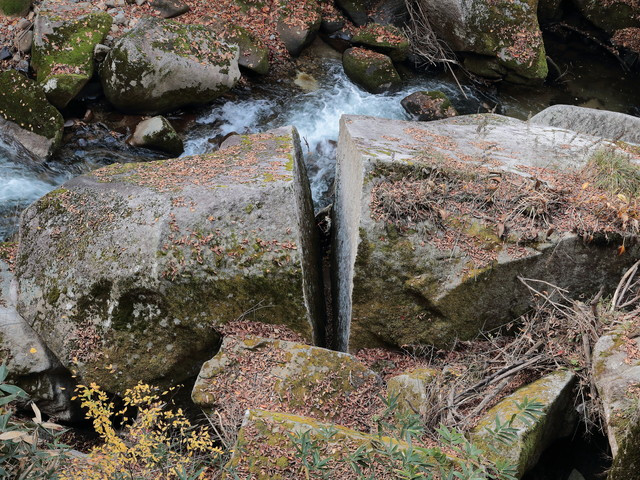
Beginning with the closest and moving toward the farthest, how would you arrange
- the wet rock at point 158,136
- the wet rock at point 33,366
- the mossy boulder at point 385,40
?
1. the wet rock at point 33,366
2. the wet rock at point 158,136
3. the mossy boulder at point 385,40

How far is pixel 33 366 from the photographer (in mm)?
5000

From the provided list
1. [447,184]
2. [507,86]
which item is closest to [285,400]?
[447,184]

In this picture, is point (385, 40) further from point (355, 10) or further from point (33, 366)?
point (33, 366)

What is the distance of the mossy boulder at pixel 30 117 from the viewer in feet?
26.7

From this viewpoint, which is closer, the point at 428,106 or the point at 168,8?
the point at 428,106

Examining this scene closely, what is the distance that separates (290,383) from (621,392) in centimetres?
241

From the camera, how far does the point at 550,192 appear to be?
498 cm

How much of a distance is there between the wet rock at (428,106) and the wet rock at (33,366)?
7.21 metres

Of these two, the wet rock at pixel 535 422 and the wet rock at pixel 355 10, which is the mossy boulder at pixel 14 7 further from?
the wet rock at pixel 535 422

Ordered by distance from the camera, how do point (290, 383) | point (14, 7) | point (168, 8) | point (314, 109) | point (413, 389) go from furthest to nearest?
point (168, 8), point (314, 109), point (14, 7), point (290, 383), point (413, 389)

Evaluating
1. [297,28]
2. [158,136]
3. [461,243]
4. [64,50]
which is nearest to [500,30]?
[297,28]

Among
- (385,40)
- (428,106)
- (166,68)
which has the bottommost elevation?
(428,106)

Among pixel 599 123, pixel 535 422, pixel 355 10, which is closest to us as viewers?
pixel 535 422

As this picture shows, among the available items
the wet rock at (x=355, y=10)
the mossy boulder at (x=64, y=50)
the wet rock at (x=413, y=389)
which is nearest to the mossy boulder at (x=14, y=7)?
the mossy boulder at (x=64, y=50)
